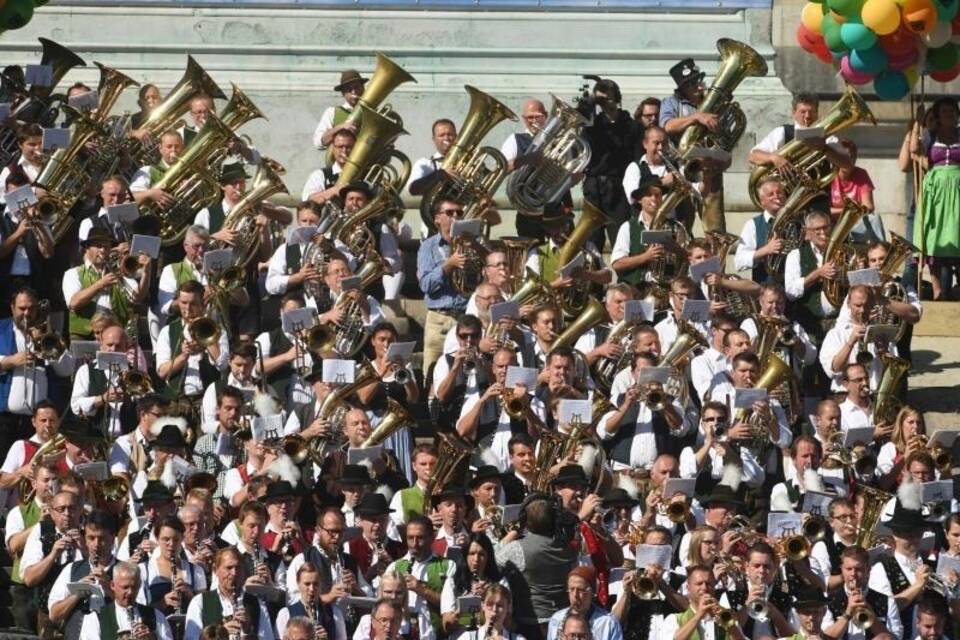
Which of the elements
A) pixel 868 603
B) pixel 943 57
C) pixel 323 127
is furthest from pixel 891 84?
pixel 868 603

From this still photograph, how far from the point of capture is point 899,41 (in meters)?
26.8

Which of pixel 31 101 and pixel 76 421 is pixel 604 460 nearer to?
pixel 76 421

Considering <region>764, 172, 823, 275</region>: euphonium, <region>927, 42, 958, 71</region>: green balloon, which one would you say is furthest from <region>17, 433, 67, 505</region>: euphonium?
<region>927, 42, 958, 71</region>: green balloon

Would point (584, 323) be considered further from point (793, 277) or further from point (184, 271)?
point (184, 271)

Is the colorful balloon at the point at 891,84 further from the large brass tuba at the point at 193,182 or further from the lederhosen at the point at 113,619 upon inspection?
the lederhosen at the point at 113,619

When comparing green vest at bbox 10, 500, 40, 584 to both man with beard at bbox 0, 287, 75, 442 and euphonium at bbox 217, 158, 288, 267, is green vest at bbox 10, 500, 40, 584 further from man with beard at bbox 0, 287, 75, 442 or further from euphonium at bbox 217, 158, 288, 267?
euphonium at bbox 217, 158, 288, 267

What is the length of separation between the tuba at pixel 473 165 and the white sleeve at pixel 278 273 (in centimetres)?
107

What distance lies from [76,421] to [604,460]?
300cm

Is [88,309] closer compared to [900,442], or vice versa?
[900,442]

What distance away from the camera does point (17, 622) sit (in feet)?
77.5

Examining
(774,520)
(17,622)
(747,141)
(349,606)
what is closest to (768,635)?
(774,520)

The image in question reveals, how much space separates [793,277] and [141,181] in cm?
413

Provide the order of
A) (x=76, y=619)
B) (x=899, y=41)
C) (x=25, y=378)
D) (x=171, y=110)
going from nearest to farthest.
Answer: (x=76, y=619), (x=25, y=378), (x=899, y=41), (x=171, y=110)

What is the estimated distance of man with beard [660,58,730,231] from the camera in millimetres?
27328
